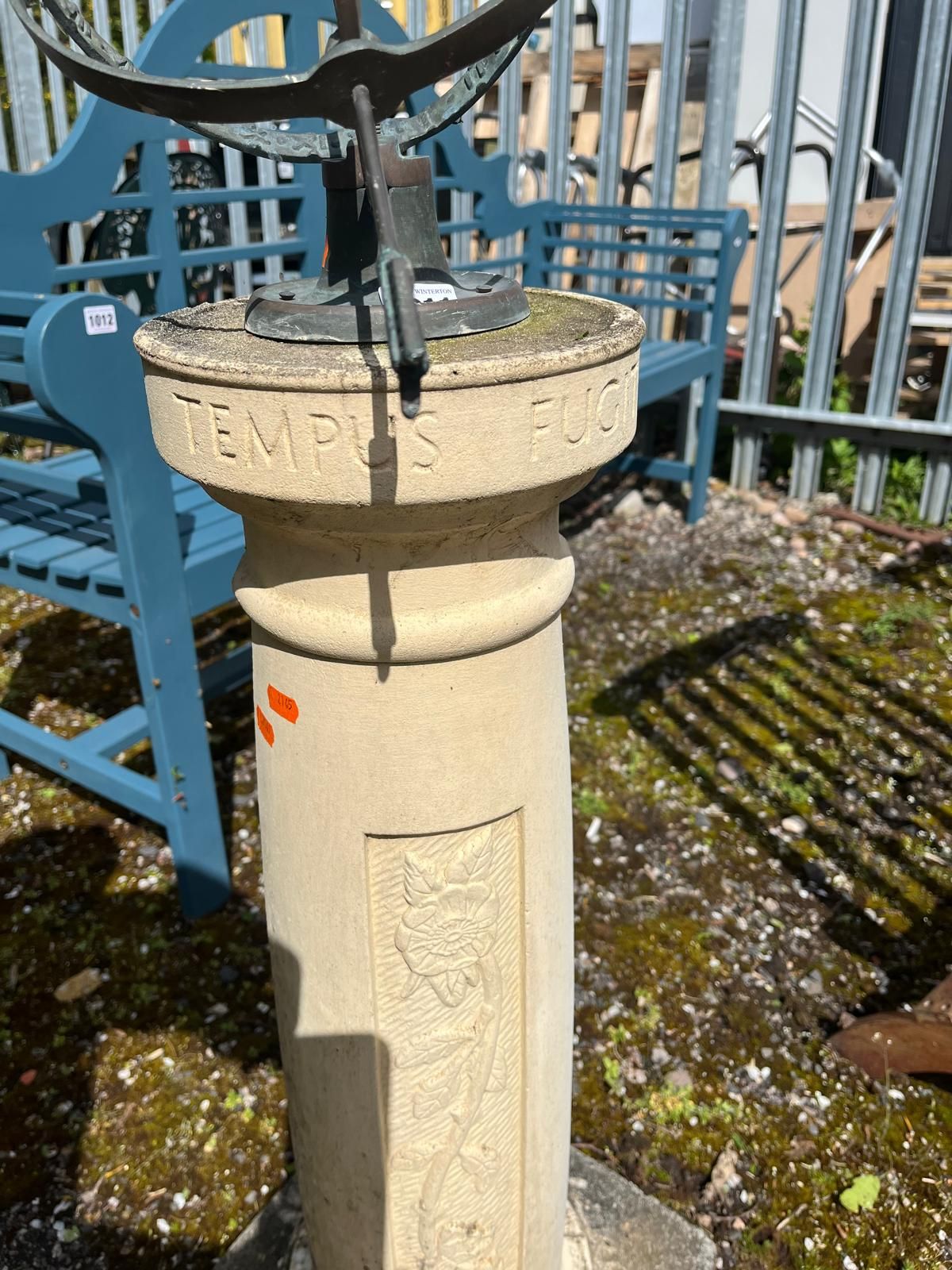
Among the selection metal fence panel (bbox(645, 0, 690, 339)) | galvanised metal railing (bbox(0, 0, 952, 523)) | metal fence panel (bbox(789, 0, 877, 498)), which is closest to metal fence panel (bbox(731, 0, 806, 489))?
galvanised metal railing (bbox(0, 0, 952, 523))

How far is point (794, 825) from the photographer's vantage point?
3.22 meters

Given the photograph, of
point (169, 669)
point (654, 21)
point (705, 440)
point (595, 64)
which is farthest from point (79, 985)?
point (654, 21)

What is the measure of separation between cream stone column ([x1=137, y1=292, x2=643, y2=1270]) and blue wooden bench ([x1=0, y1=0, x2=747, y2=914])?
2.71ft

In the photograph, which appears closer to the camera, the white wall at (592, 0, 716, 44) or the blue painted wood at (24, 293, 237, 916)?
the blue painted wood at (24, 293, 237, 916)

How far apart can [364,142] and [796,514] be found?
4.79 metres

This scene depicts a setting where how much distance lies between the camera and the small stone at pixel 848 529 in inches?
205

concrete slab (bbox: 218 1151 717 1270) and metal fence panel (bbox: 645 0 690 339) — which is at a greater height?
metal fence panel (bbox: 645 0 690 339)

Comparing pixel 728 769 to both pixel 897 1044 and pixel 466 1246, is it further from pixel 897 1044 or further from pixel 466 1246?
pixel 466 1246

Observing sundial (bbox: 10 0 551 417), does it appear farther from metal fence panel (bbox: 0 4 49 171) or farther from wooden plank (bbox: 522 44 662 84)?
wooden plank (bbox: 522 44 662 84)

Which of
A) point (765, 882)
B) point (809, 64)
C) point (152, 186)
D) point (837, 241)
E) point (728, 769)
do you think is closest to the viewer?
point (765, 882)

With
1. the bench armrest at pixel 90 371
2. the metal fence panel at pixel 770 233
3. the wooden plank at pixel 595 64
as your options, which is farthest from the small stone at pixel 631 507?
the bench armrest at pixel 90 371

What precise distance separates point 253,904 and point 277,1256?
1131 millimetres

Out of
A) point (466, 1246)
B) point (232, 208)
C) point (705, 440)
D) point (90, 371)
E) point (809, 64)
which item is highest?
point (809, 64)

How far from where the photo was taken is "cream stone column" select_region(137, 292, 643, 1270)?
105 cm
